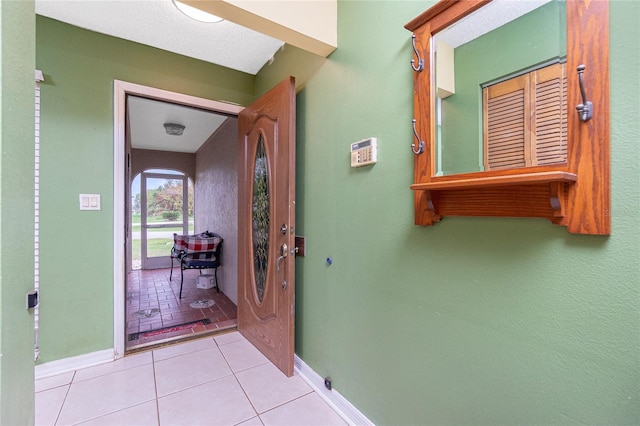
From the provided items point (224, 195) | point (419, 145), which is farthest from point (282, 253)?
point (224, 195)

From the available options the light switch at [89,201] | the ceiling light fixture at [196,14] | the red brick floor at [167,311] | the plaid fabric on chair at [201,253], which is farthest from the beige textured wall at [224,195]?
the ceiling light fixture at [196,14]

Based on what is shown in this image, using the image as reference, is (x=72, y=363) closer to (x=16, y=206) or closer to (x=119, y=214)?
(x=119, y=214)

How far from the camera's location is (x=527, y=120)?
34.0 inches

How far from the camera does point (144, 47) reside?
2277mm

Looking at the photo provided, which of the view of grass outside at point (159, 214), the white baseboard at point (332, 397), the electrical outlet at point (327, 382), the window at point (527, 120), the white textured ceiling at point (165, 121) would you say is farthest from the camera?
the view of grass outside at point (159, 214)

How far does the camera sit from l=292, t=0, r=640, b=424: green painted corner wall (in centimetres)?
71

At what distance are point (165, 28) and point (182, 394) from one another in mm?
2547

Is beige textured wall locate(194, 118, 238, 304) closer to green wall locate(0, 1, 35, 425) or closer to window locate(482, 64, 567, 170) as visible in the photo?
green wall locate(0, 1, 35, 425)

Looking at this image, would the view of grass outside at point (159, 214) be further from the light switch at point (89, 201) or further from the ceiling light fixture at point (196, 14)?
the ceiling light fixture at point (196, 14)

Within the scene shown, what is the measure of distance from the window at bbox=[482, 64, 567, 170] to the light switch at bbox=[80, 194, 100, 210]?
2.54m

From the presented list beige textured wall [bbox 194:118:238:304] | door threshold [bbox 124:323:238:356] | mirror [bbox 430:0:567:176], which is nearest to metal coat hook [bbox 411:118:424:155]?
mirror [bbox 430:0:567:176]

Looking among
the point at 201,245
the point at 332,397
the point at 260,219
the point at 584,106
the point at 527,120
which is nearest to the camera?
the point at 584,106

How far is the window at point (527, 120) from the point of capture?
791 millimetres

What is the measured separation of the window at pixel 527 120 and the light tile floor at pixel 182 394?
1604mm
